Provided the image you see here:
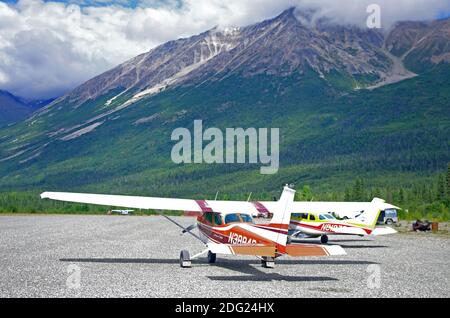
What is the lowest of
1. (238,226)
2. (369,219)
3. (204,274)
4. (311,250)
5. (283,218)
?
(204,274)

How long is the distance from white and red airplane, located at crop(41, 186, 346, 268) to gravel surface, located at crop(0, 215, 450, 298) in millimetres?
834

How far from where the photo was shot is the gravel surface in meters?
→ 17.3

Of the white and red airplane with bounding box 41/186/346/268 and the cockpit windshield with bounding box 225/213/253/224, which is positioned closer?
the white and red airplane with bounding box 41/186/346/268

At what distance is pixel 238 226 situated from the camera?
2191 cm

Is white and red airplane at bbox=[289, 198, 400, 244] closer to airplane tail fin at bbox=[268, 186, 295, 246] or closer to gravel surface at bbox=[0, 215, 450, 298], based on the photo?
gravel surface at bbox=[0, 215, 450, 298]

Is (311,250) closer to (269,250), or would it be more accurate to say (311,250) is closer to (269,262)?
(269,250)

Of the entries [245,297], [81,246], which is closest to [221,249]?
[245,297]

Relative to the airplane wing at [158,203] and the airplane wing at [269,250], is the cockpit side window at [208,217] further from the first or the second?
the airplane wing at [269,250]

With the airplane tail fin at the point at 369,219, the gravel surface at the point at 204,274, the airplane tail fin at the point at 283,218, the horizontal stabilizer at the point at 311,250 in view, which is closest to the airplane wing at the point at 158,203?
the gravel surface at the point at 204,274

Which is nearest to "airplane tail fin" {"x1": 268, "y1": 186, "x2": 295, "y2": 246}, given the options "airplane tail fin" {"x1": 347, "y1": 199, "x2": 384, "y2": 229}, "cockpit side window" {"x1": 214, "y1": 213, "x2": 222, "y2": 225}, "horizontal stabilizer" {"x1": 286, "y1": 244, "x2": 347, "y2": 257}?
"horizontal stabilizer" {"x1": 286, "y1": 244, "x2": 347, "y2": 257}

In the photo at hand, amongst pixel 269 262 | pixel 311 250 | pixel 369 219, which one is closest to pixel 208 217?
pixel 269 262

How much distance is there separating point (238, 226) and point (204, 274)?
2019 millimetres

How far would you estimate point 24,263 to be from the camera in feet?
77.6

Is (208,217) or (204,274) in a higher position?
(208,217)
